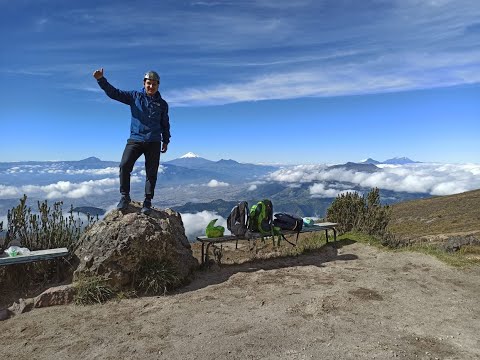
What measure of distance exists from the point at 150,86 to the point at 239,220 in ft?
12.0

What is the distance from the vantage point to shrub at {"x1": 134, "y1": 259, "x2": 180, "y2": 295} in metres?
6.39

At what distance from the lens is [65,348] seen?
4.51 meters

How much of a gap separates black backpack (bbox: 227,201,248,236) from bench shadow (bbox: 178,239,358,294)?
2.61 feet

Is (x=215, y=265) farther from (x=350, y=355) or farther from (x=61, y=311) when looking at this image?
(x=350, y=355)

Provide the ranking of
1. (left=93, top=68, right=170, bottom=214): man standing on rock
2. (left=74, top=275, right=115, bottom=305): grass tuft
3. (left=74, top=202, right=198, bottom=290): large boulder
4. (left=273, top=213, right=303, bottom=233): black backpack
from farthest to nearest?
(left=273, top=213, right=303, bottom=233): black backpack, (left=93, top=68, right=170, bottom=214): man standing on rock, (left=74, top=202, right=198, bottom=290): large boulder, (left=74, top=275, right=115, bottom=305): grass tuft

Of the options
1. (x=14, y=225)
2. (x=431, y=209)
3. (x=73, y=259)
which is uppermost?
(x=14, y=225)

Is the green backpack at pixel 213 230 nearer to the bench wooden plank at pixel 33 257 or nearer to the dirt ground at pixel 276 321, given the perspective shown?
the dirt ground at pixel 276 321

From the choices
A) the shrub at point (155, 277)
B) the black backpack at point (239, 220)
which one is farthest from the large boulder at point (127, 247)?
the black backpack at point (239, 220)

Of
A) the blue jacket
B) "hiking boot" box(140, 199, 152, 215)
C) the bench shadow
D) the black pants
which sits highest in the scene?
the blue jacket

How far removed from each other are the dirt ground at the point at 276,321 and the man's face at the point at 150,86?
12.8ft

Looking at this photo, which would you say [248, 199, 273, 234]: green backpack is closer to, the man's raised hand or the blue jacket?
the blue jacket

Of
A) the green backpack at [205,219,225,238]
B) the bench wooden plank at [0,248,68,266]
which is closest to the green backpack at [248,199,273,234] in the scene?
the green backpack at [205,219,225,238]

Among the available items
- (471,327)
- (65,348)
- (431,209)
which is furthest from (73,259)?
(431,209)

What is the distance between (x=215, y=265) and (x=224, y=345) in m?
3.76
